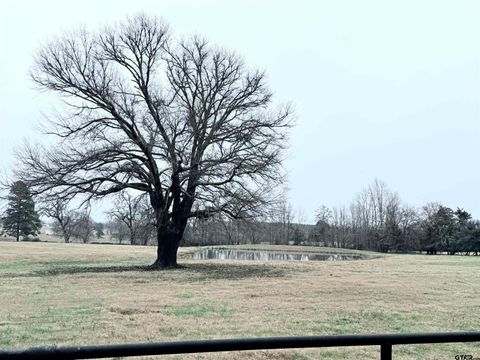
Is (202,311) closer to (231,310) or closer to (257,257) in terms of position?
(231,310)

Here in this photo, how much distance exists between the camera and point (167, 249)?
2561 centimetres

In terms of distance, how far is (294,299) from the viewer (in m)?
13.2

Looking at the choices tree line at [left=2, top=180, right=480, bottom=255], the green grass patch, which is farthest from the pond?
the green grass patch

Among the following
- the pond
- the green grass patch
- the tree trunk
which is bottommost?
the green grass patch

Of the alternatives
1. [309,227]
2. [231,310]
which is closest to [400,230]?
[309,227]

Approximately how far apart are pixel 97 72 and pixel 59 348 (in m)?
23.3

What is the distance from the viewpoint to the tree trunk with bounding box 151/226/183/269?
83.0 ft

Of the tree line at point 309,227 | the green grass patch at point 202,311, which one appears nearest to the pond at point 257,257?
the tree line at point 309,227

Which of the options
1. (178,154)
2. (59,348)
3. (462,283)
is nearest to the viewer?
(59,348)

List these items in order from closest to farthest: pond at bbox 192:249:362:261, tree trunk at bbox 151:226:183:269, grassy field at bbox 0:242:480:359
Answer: grassy field at bbox 0:242:480:359, tree trunk at bbox 151:226:183:269, pond at bbox 192:249:362:261

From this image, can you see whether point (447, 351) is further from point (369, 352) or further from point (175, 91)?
point (175, 91)

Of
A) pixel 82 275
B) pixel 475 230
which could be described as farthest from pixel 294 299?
pixel 475 230

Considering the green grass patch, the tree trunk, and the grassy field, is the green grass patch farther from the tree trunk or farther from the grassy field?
the tree trunk

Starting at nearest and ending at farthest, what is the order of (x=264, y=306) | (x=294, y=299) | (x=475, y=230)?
1. (x=264, y=306)
2. (x=294, y=299)
3. (x=475, y=230)
